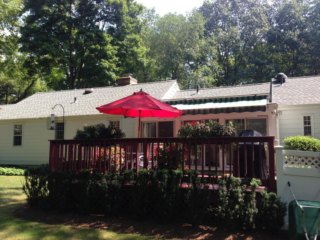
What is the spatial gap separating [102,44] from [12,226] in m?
19.9

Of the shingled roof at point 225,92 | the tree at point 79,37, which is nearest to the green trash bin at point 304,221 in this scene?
the shingled roof at point 225,92

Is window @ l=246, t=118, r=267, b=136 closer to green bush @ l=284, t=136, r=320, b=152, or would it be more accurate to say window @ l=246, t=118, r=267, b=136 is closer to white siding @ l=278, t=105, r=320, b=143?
white siding @ l=278, t=105, r=320, b=143

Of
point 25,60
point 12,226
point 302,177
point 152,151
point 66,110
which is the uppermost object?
point 25,60

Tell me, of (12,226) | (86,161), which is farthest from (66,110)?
(12,226)

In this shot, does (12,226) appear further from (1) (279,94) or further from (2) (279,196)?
(1) (279,94)

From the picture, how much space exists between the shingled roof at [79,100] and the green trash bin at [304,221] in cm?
912

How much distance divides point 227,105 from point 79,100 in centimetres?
1003

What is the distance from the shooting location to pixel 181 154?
5465 mm

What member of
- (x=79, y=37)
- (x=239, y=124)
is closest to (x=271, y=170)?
(x=239, y=124)

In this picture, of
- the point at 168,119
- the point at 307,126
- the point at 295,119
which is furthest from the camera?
the point at 168,119

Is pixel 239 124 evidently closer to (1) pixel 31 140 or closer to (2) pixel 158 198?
(2) pixel 158 198

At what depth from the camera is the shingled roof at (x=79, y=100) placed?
1384 centimetres

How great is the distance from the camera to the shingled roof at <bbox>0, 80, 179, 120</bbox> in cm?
1384

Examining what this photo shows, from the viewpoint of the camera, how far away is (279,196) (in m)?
4.62
